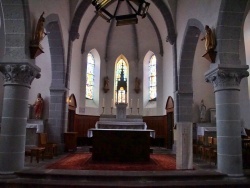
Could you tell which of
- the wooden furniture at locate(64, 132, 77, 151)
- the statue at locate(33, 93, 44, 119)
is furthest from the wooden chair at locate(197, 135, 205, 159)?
the statue at locate(33, 93, 44, 119)

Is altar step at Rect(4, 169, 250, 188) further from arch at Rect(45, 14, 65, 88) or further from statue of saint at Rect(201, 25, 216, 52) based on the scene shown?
arch at Rect(45, 14, 65, 88)

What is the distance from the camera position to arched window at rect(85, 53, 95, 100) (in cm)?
1499

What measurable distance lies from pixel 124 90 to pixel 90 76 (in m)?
3.02

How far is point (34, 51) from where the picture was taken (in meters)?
6.30

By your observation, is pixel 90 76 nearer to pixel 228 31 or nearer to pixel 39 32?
pixel 39 32

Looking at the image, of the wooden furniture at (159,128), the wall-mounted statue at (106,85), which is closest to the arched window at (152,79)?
the wooden furniture at (159,128)

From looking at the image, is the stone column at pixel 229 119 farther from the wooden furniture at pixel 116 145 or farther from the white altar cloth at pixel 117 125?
the white altar cloth at pixel 117 125

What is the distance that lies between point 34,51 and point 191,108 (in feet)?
23.8

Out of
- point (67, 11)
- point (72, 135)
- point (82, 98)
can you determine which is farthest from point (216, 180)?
point (82, 98)

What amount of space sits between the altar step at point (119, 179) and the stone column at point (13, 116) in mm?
401

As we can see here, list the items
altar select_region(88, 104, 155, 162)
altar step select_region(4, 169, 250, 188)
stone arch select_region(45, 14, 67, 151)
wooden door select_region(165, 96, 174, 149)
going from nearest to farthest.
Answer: altar step select_region(4, 169, 250, 188) → altar select_region(88, 104, 155, 162) → stone arch select_region(45, 14, 67, 151) → wooden door select_region(165, 96, 174, 149)

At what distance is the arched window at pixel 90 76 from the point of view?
1499 cm

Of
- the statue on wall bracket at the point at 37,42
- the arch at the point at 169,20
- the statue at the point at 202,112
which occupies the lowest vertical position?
the statue at the point at 202,112

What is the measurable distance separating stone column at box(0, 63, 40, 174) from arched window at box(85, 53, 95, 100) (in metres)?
8.81
